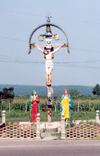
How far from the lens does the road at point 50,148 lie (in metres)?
14.0

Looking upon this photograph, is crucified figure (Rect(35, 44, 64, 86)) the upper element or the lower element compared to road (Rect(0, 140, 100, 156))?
upper

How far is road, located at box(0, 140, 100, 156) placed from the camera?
552 inches

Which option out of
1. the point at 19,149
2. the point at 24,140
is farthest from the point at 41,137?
the point at 19,149

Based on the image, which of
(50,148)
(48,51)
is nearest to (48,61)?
(48,51)

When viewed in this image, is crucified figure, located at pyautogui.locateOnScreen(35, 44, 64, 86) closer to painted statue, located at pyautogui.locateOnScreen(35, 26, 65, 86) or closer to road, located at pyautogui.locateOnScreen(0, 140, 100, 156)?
painted statue, located at pyautogui.locateOnScreen(35, 26, 65, 86)

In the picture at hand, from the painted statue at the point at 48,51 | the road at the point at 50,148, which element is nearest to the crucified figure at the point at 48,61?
the painted statue at the point at 48,51

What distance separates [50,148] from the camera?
15.2 metres

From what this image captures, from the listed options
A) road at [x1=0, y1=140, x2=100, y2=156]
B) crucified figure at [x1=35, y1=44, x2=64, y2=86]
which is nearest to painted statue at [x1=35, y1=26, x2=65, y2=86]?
crucified figure at [x1=35, y1=44, x2=64, y2=86]

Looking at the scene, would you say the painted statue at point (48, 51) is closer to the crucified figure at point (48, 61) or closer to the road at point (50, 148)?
the crucified figure at point (48, 61)

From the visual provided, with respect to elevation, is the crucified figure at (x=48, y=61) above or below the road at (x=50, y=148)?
above

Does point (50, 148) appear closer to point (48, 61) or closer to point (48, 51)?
point (48, 61)

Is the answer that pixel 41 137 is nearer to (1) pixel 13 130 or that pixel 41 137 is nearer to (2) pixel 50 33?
(1) pixel 13 130

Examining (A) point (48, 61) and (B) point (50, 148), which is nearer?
(B) point (50, 148)

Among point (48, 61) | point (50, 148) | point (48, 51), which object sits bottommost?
point (50, 148)
